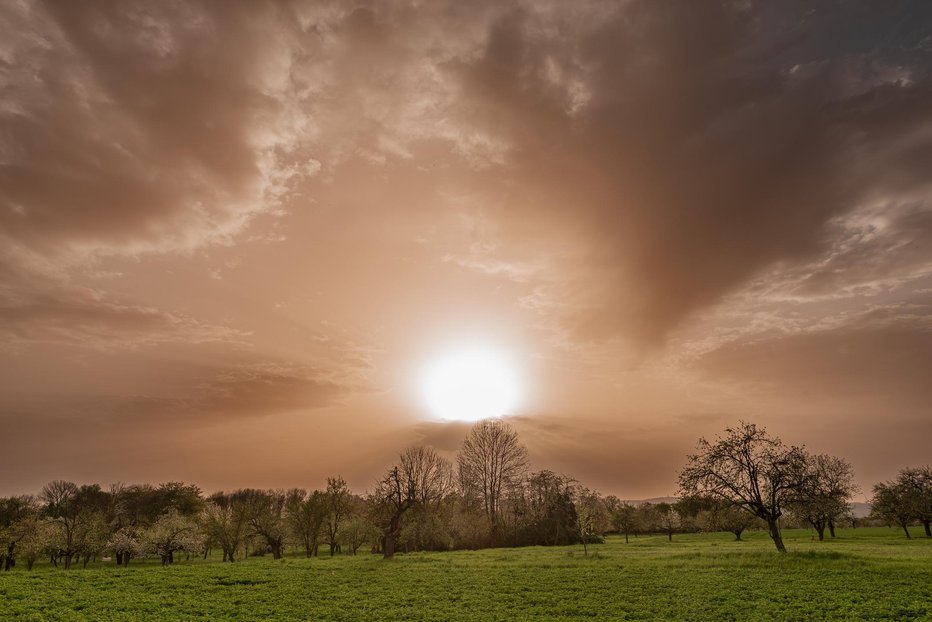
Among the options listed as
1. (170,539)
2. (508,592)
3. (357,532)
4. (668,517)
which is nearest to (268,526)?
(357,532)

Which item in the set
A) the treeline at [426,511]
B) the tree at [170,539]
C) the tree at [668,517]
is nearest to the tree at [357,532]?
the treeline at [426,511]

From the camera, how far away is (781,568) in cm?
3956

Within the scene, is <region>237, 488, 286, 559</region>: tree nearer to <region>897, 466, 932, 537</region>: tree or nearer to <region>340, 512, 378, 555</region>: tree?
<region>340, 512, 378, 555</region>: tree

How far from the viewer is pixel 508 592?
3425 cm

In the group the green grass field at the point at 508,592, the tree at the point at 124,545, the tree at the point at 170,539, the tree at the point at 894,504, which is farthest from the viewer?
the tree at the point at 894,504

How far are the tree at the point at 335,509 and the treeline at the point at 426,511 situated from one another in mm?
271

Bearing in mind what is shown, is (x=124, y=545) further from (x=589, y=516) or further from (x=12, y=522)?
(x=589, y=516)

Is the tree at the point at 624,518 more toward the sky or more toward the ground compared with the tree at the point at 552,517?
more toward the ground

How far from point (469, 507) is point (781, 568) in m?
76.8

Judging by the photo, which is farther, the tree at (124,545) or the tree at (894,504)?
the tree at (894,504)

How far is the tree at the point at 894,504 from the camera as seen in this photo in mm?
100125

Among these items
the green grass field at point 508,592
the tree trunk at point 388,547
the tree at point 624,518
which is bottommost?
the tree at point 624,518

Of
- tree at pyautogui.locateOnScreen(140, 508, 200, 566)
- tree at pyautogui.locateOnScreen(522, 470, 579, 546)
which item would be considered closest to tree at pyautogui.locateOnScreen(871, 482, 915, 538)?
tree at pyautogui.locateOnScreen(522, 470, 579, 546)

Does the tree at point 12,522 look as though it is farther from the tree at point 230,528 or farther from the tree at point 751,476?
the tree at point 751,476
